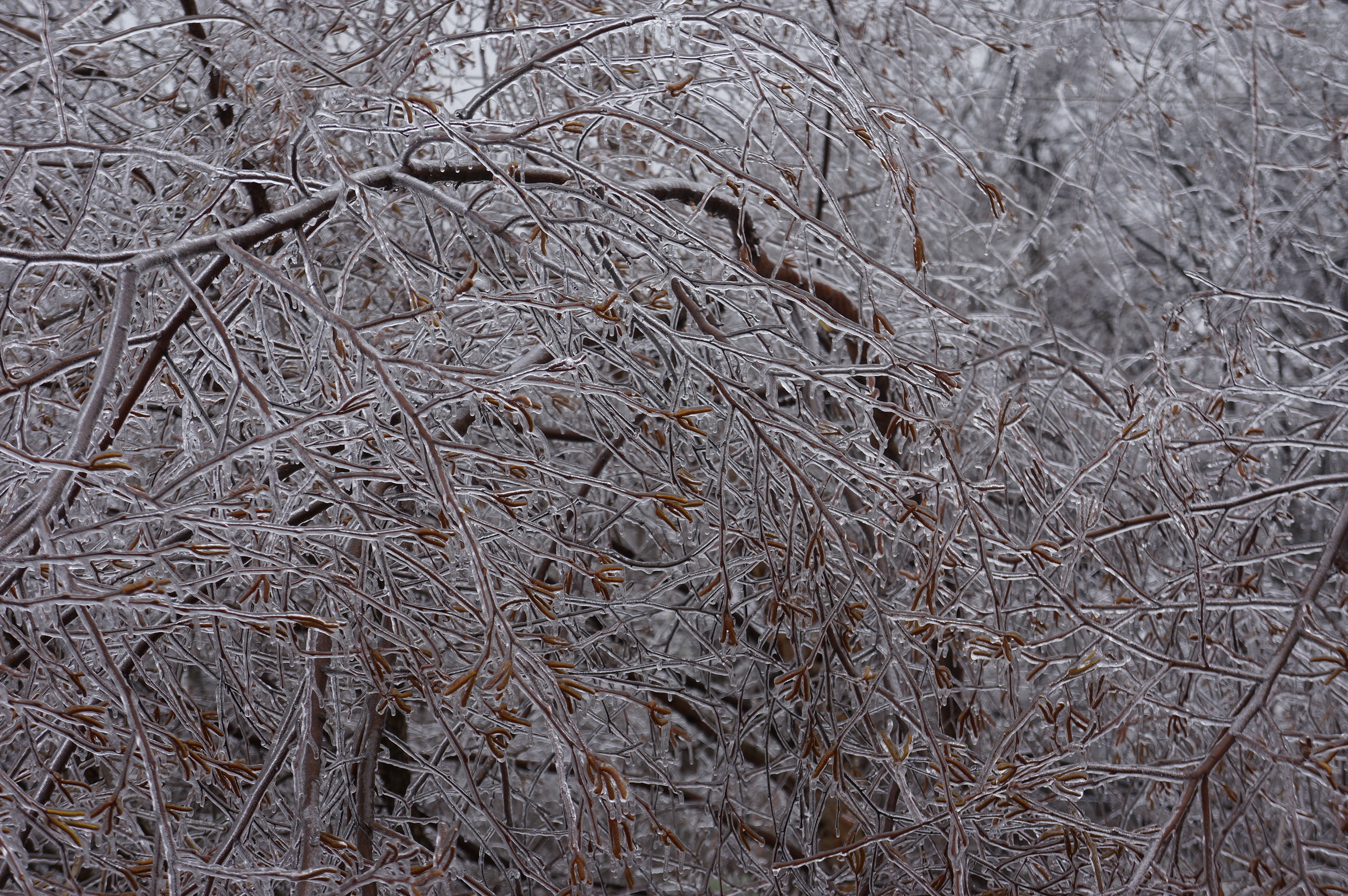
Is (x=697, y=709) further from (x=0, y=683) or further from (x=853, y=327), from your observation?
(x=0, y=683)

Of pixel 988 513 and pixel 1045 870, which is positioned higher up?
pixel 988 513

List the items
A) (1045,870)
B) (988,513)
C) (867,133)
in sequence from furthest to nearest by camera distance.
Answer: (1045,870), (988,513), (867,133)

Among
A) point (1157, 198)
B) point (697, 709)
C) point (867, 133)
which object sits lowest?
point (697, 709)

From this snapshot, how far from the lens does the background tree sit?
5.58ft

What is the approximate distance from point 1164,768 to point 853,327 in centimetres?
115

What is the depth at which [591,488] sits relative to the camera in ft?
10.4

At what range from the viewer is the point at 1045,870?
2.40 meters

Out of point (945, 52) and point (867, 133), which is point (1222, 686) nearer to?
point (867, 133)

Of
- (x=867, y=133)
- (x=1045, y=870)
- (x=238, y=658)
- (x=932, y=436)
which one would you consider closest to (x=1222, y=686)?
(x=1045, y=870)

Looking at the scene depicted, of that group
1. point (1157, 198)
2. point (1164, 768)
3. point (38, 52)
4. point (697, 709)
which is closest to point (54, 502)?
point (38, 52)

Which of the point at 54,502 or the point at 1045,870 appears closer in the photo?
the point at 54,502

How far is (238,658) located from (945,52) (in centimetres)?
393

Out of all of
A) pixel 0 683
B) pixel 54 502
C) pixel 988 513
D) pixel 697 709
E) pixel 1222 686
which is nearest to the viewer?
pixel 54 502

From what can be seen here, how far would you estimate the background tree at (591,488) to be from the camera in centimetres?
170
